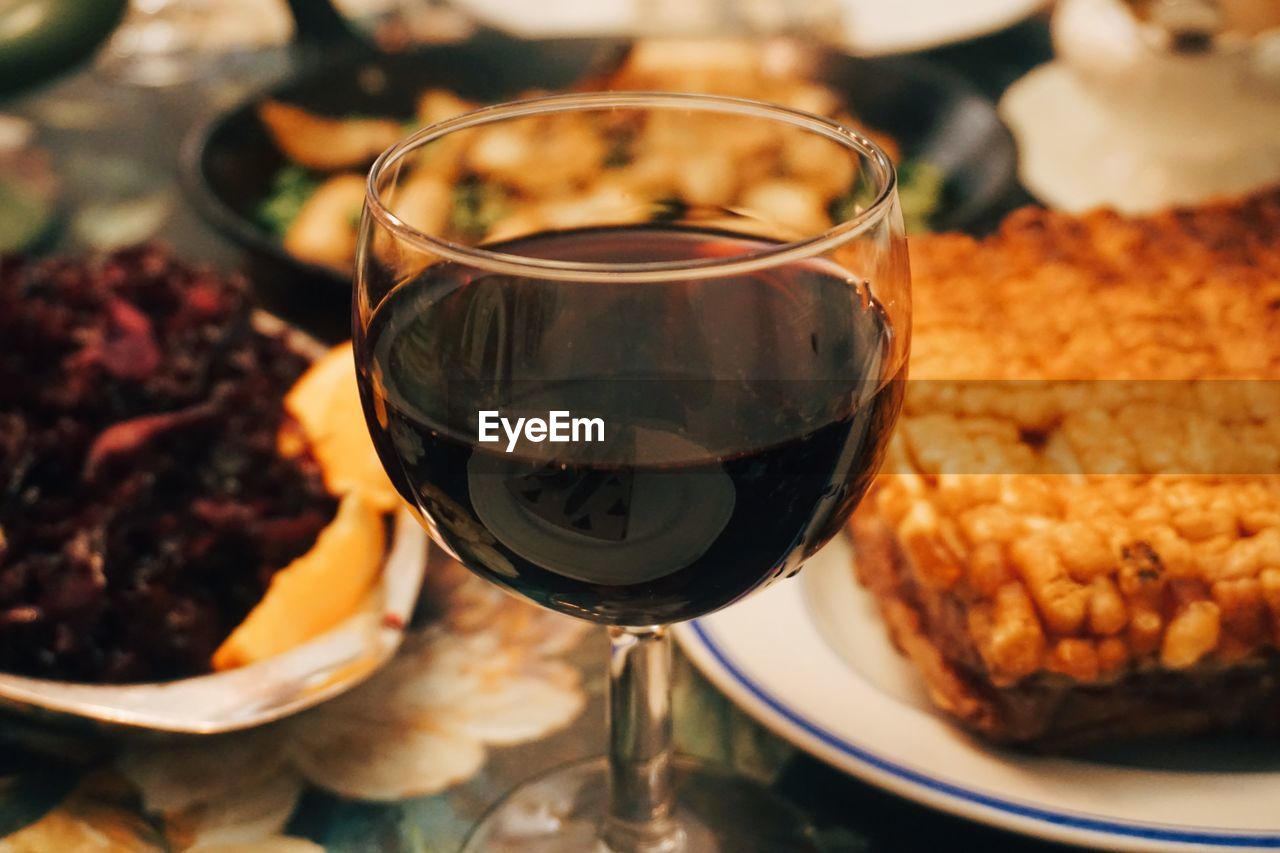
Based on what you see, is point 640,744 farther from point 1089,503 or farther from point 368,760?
point 1089,503

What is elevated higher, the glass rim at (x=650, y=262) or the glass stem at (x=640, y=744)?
the glass rim at (x=650, y=262)

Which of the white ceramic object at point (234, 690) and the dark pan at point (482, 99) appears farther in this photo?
the dark pan at point (482, 99)

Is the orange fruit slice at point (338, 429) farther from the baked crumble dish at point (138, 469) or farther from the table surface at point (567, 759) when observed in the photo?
the table surface at point (567, 759)

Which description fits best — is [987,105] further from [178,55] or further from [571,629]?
[178,55]

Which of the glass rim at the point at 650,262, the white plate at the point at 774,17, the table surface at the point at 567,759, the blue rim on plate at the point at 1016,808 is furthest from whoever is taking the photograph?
the white plate at the point at 774,17

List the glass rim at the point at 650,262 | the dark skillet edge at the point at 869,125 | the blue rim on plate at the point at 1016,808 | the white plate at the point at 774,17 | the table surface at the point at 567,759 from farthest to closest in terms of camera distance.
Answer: the white plate at the point at 774,17 → the dark skillet edge at the point at 869,125 → the table surface at the point at 567,759 → the blue rim on plate at the point at 1016,808 → the glass rim at the point at 650,262

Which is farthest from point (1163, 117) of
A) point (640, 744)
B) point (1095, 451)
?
point (640, 744)

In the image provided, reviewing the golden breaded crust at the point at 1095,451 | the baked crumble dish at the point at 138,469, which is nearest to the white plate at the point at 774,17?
the golden breaded crust at the point at 1095,451

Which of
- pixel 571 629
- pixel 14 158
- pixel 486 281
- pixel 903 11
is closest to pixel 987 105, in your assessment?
pixel 903 11
